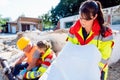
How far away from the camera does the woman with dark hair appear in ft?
7.32

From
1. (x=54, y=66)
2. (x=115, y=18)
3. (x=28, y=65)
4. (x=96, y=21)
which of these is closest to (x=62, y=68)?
(x=54, y=66)

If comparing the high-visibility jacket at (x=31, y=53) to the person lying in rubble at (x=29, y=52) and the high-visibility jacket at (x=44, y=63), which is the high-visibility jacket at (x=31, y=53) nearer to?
the person lying in rubble at (x=29, y=52)

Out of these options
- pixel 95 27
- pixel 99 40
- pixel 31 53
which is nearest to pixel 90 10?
pixel 95 27

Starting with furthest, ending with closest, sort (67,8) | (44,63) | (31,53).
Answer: (67,8) → (31,53) → (44,63)

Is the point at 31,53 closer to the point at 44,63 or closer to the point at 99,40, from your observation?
the point at 44,63

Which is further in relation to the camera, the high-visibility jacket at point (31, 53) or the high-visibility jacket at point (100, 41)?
the high-visibility jacket at point (31, 53)

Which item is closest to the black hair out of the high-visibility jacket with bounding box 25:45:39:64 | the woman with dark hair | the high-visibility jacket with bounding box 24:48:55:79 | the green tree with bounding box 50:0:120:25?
the woman with dark hair

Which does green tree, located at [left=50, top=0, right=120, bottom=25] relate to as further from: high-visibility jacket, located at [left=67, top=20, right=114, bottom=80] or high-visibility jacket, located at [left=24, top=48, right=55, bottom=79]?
high-visibility jacket, located at [left=67, top=20, right=114, bottom=80]

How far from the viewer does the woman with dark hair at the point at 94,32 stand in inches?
87.8

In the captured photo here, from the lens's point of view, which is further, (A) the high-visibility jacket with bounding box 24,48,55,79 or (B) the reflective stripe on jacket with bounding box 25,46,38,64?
(B) the reflective stripe on jacket with bounding box 25,46,38,64

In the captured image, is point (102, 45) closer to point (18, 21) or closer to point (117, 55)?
point (117, 55)

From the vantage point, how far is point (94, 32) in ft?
7.54

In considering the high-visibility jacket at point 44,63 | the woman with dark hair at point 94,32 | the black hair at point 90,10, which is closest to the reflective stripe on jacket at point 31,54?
→ the high-visibility jacket at point 44,63

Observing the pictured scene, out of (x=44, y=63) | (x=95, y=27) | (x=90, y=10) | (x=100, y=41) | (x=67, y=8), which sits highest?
(x=90, y=10)
